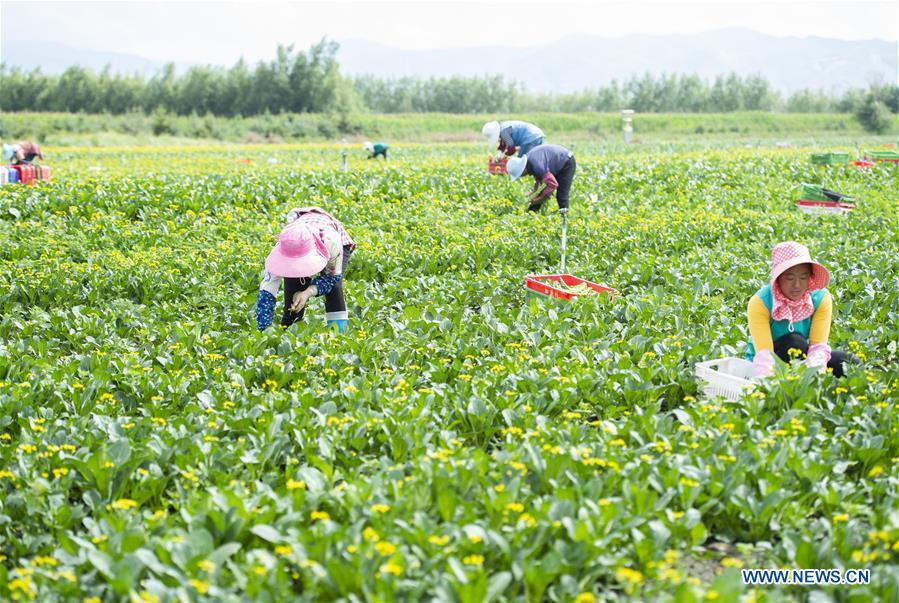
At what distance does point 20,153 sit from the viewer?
19.8 meters

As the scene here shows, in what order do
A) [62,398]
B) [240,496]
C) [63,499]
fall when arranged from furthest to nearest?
[62,398], [63,499], [240,496]

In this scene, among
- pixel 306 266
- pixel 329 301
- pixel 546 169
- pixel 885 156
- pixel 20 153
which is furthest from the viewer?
pixel 885 156

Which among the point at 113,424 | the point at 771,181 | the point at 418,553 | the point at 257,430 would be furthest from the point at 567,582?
the point at 771,181

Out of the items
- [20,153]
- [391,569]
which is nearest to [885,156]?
[20,153]

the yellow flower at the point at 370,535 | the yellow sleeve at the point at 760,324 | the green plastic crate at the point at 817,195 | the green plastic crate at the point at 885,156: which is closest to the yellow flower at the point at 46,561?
the yellow flower at the point at 370,535

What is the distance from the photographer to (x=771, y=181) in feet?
61.9

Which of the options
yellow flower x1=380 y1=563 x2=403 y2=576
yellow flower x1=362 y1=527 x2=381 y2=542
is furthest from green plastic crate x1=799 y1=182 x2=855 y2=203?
yellow flower x1=380 y1=563 x2=403 y2=576

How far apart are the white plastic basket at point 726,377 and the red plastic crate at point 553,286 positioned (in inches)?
102

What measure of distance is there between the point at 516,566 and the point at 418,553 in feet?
1.33

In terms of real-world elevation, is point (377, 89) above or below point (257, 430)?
above

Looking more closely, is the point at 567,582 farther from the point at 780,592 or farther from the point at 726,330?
the point at 726,330

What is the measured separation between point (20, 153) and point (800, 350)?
1857 centimetres

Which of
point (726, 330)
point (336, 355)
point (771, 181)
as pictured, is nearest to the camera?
point (336, 355)

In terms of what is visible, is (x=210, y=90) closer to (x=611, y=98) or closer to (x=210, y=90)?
(x=210, y=90)
